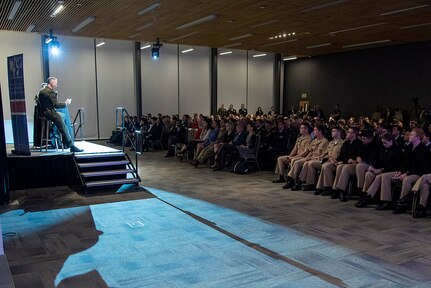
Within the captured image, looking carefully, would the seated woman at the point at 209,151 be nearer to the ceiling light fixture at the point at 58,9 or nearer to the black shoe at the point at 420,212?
the ceiling light fixture at the point at 58,9

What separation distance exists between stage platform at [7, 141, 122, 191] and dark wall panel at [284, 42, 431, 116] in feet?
42.9

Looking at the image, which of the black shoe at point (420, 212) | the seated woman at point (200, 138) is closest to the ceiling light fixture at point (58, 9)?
the seated woman at point (200, 138)

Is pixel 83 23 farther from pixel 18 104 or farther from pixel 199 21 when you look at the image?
pixel 18 104

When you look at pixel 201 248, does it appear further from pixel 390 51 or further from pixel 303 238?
pixel 390 51

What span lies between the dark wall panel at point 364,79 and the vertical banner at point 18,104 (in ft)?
45.2

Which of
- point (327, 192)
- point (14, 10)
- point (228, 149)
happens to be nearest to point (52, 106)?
point (14, 10)

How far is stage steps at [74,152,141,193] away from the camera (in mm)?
7047

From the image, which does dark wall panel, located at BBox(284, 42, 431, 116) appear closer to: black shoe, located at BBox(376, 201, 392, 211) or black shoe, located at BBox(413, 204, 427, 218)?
black shoe, located at BBox(376, 201, 392, 211)

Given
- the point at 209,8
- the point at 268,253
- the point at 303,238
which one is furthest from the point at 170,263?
the point at 209,8

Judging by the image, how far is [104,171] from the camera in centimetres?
737

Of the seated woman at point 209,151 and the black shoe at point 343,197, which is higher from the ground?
the seated woman at point 209,151

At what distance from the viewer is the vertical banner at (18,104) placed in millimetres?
6750

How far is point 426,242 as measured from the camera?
4328 millimetres

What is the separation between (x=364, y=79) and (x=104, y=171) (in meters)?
13.3
